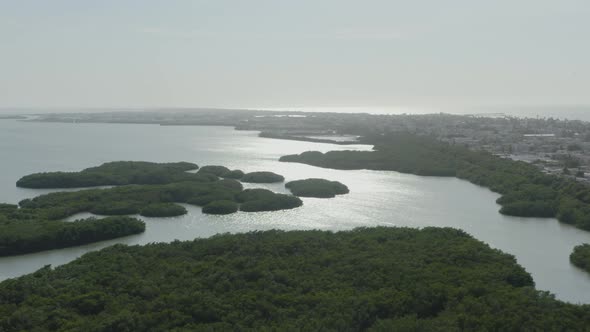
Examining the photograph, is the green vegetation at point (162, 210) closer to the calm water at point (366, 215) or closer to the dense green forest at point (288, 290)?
the calm water at point (366, 215)

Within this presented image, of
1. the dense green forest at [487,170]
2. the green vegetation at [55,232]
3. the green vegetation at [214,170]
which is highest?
the dense green forest at [487,170]

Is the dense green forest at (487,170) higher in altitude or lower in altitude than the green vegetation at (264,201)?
higher

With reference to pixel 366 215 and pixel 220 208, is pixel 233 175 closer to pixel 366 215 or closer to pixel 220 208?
pixel 220 208

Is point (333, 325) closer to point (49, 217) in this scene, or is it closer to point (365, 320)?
point (365, 320)

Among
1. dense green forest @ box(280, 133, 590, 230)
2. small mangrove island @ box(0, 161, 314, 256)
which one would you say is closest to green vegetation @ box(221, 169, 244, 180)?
small mangrove island @ box(0, 161, 314, 256)

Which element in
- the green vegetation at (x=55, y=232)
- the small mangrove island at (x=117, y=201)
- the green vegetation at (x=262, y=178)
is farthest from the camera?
the green vegetation at (x=262, y=178)

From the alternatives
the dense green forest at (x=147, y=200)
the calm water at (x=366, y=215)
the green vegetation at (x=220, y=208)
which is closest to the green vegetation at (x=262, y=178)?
the calm water at (x=366, y=215)

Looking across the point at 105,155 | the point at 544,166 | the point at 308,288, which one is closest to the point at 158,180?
the point at 105,155

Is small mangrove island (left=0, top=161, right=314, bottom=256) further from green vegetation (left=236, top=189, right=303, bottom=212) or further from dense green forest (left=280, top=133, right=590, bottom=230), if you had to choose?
dense green forest (left=280, top=133, right=590, bottom=230)
